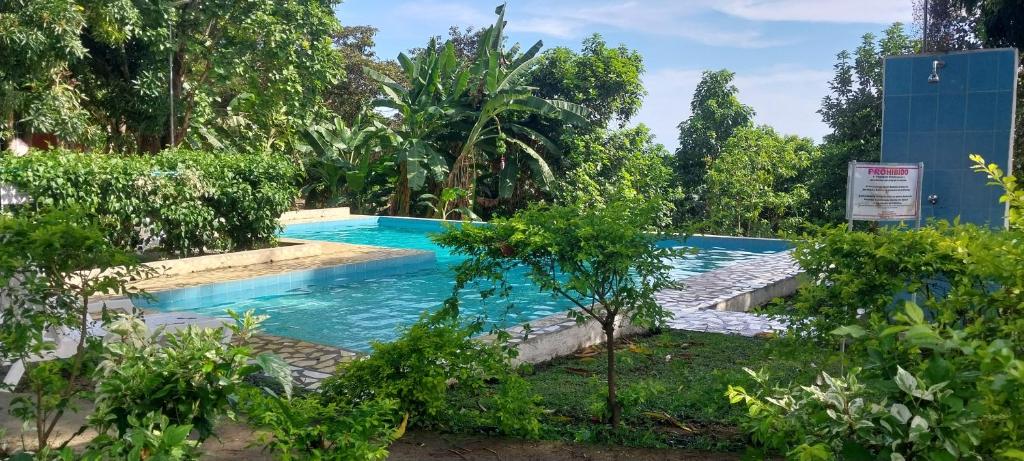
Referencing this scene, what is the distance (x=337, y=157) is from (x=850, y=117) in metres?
13.0

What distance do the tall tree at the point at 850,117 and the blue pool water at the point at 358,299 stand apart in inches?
123

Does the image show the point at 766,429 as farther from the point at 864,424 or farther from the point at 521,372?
the point at 521,372

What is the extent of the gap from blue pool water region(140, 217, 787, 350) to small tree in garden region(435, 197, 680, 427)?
2302mm

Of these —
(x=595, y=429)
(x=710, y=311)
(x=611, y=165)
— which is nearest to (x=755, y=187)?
(x=611, y=165)

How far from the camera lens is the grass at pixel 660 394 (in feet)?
13.6

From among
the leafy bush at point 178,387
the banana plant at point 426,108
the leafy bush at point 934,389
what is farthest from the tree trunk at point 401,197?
the leafy bush at point 178,387

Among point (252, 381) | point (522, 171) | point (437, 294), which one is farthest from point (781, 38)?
point (252, 381)

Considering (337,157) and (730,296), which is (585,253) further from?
(337,157)

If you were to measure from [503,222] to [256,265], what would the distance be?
840 cm

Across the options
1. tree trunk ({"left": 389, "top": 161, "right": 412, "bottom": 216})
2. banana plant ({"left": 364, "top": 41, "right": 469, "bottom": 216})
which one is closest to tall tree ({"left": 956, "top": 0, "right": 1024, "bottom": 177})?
banana plant ({"left": 364, "top": 41, "right": 469, "bottom": 216})

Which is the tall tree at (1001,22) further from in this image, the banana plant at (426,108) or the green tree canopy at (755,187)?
the banana plant at (426,108)

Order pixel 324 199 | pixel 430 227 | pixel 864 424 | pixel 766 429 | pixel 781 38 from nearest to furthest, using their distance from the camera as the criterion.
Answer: pixel 864 424 → pixel 766 429 → pixel 781 38 → pixel 430 227 → pixel 324 199

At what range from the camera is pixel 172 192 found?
11039mm

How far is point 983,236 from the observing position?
10.5 ft
